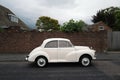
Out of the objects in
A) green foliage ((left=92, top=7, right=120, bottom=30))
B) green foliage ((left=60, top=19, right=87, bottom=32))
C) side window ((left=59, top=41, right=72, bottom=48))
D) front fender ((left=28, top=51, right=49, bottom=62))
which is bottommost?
front fender ((left=28, top=51, right=49, bottom=62))

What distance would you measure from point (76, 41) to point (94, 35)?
175 centimetres

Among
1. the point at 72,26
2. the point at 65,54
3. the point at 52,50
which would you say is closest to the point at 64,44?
the point at 65,54

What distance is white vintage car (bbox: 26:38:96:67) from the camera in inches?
493

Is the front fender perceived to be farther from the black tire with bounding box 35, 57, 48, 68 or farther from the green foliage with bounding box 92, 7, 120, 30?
the green foliage with bounding box 92, 7, 120, 30

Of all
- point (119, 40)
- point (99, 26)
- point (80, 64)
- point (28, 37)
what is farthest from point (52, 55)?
point (99, 26)

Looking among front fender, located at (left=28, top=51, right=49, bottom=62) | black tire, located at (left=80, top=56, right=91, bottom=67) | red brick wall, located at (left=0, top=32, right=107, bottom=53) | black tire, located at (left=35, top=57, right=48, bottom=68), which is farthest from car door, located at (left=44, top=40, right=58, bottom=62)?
red brick wall, located at (left=0, top=32, right=107, bottom=53)

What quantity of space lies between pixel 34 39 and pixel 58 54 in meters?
7.29

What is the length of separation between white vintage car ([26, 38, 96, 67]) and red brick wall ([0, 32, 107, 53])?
6.76m

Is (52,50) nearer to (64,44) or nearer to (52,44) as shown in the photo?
(52,44)

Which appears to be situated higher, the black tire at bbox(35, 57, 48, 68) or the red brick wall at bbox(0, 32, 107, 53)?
the red brick wall at bbox(0, 32, 107, 53)

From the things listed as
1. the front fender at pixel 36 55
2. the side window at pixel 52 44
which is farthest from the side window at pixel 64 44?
the front fender at pixel 36 55

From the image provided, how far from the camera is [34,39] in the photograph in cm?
1955

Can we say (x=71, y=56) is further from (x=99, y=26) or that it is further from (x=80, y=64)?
(x=99, y=26)

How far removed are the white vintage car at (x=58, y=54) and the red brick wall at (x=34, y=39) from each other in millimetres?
6756
